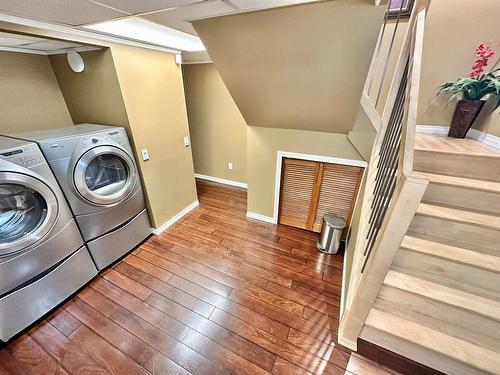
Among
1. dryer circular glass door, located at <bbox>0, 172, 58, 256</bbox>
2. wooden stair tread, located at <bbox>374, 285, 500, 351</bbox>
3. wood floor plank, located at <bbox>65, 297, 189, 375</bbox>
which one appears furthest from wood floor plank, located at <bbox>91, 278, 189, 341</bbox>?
wooden stair tread, located at <bbox>374, 285, 500, 351</bbox>

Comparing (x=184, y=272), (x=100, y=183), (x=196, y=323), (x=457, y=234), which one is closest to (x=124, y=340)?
(x=196, y=323)

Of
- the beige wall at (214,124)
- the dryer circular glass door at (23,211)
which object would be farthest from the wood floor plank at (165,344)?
the beige wall at (214,124)

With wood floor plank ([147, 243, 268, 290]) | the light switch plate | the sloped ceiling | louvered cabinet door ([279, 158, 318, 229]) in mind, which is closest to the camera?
the sloped ceiling

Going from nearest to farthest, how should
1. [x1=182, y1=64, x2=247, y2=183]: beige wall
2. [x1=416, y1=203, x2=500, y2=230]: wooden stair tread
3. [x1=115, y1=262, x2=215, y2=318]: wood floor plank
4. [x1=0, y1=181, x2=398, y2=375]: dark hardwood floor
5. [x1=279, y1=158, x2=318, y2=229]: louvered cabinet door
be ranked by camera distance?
[x1=416, y1=203, x2=500, y2=230]: wooden stair tread
[x1=0, y1=181, x2=398, y2=375]: dark hardwood floor
[x1=115, y1=262, x2=215, y2=318]: wood floor plank
[x1=279, y1=158, x2=318, y2=229]: louvered cabinet door
[x1=182, y1=64, x2=247, y2=183]: beige wall

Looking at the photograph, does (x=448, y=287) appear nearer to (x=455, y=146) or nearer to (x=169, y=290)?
(x=455, y=146)

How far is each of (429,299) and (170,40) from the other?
2877 millimetres

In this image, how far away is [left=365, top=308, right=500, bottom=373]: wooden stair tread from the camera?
1153 mm

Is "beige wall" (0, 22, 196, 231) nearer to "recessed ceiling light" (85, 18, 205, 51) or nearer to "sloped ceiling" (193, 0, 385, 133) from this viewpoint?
"recessed ceiling light" (85, 18, 205, 51)

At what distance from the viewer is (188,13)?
1153 mm

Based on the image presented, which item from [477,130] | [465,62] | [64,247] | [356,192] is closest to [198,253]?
[64,247]

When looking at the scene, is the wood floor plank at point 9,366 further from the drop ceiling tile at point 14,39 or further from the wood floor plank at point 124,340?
the drop ceiling tile at point 14,39

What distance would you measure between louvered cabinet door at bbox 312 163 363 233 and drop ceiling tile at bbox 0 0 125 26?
2250 millimetres

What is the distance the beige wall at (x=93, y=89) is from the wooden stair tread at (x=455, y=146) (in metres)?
2.72

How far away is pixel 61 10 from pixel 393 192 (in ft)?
6.57
